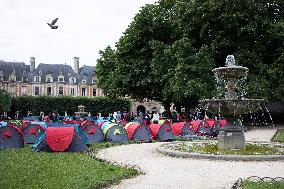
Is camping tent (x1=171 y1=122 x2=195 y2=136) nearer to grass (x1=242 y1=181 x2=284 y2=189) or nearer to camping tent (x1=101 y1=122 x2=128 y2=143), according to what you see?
camping tent (x1=101 y1=122 x2=128 y2=143)

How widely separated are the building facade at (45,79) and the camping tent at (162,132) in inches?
2482

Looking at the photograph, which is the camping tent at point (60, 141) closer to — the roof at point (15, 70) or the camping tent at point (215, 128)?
the camping tent at point (215, 128)

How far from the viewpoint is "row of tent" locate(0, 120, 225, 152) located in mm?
16359

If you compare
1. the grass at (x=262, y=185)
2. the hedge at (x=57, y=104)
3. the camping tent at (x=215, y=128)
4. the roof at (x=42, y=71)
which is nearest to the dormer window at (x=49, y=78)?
the roof at (x=42, y=71)

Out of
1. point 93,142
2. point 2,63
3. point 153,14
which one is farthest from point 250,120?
point 2,63

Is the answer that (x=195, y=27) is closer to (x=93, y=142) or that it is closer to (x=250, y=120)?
(x=250, y=120)

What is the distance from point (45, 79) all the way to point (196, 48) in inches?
2172

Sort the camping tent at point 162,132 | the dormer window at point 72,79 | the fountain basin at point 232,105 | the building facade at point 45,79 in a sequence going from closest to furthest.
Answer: the fountain basin at point 232,105, the camping tent at point 162,132, the building facade at point 45,79, the dormer window at point 72,79

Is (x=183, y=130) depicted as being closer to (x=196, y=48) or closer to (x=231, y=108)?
(x=231, y=108)

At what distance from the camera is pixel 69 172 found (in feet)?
34.4

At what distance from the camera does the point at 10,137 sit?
58.2 feet

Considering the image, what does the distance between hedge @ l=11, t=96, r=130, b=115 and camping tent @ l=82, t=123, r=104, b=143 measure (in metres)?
44.8

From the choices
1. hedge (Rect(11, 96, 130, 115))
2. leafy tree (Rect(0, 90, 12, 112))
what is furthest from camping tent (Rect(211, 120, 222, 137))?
leafy tree (Rect(0, 90, 12, 112))

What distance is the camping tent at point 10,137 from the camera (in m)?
17.5
